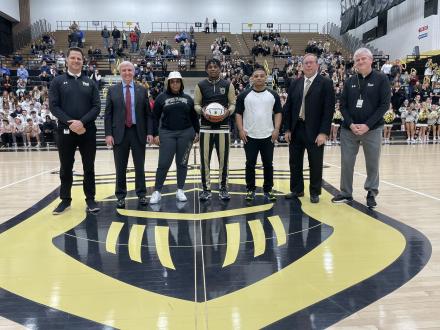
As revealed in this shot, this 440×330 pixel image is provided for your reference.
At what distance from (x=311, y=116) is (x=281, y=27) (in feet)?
90.6

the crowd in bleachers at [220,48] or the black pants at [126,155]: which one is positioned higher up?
the crowd in bleachers at [220,48]

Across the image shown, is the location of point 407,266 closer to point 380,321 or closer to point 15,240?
point 380,321

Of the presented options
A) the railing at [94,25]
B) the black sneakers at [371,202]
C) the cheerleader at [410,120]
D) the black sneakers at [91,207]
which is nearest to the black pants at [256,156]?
the black sneakers at [371,202]

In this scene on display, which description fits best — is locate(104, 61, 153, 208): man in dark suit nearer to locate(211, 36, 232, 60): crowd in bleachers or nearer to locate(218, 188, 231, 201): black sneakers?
locate(218, 188, 231, 201): black sneakers

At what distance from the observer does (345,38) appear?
2931 cm

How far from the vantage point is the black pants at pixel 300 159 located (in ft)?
16.7

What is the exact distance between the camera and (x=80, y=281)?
2836mm

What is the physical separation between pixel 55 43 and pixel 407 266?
27959mm

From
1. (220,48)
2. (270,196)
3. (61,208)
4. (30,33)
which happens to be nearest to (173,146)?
(270,196)

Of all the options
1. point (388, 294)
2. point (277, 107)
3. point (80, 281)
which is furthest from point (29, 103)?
point (388, 294)

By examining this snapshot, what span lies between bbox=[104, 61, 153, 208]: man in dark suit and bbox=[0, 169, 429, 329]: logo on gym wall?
530 mm

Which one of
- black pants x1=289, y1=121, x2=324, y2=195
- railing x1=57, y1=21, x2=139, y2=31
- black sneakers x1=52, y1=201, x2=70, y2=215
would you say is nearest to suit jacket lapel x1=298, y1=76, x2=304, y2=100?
black pants x1=289, y1=121, x2=324, y2=195

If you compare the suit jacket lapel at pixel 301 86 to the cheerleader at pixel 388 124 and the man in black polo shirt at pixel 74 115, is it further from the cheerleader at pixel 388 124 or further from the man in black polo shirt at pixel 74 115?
the cheerleader at pixel 388 124

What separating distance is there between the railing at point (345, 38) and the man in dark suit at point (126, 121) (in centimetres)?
2440
